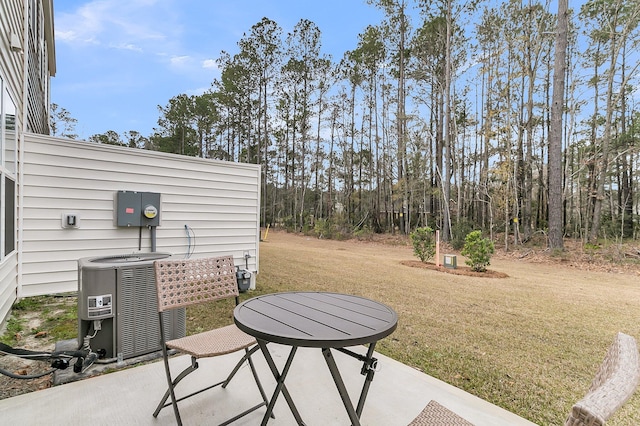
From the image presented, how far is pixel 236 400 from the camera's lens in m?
1.92

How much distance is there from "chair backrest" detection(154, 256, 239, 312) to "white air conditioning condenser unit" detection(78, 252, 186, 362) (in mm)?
623

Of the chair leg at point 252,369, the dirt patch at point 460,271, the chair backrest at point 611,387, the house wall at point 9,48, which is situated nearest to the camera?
the chair backrest at point 611,387

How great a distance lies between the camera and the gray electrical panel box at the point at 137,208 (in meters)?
4.04

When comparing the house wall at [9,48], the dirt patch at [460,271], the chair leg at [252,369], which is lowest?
the dirt patch at [460,271]

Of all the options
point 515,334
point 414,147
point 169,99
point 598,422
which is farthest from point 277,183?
point 598,422

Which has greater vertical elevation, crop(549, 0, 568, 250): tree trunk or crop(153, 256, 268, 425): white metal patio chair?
crop(549, 0, 568, 250): tree trunk

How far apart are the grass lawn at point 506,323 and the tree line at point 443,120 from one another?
5078mm

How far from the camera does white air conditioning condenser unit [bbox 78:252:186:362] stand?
7.42 ft

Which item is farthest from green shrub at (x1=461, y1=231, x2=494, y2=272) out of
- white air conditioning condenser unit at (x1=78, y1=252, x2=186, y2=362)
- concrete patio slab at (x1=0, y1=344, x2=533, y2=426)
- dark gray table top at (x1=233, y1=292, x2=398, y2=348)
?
white air conditioning condenser unit at (x1=78, y1=252, x2=186, y2=362)

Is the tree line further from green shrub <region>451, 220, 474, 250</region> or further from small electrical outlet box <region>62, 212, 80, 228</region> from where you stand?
small electrical outlet box <region>62, 212, 80, 228</region>

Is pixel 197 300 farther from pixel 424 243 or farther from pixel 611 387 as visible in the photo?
pixel 424 243

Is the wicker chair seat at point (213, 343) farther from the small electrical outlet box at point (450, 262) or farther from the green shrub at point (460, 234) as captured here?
the green shrub at point (460, 234)

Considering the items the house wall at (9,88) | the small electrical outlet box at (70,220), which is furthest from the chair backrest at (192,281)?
the small electrical outlet box at (70,220)

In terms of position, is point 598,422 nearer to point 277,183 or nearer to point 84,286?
point 84,286
